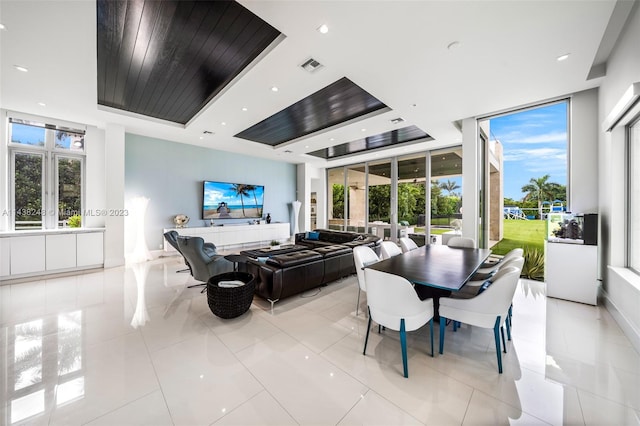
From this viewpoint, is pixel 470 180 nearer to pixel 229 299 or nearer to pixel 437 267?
pixel 437 267

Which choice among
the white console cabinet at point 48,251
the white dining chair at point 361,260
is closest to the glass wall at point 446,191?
the white dining chair at point 361,260

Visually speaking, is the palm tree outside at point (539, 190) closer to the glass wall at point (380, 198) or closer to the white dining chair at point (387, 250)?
the white dining chair at point (387, 250)

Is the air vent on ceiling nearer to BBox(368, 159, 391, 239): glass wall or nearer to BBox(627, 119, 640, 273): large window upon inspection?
BBox(627, 119, 640, 273): large window

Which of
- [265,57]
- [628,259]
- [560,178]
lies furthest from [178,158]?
[628,259]

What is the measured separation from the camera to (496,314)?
6.49 feet

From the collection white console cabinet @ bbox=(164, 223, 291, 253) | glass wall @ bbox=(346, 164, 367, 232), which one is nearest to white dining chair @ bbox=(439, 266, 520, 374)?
white console cabinet @ bbox=(164, 223, 291, 253)

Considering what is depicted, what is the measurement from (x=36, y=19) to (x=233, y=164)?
17.4 ft

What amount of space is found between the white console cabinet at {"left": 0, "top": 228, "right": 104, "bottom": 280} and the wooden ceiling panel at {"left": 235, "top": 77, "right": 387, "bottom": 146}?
153 inches

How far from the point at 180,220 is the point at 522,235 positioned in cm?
780

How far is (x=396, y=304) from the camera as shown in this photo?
1.94 metres

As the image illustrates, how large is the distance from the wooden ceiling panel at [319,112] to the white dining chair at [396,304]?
9.34ft

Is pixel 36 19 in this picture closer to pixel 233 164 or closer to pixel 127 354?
pixel 127 354

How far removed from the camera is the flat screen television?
688cm

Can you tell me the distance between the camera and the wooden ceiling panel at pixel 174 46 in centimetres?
228
